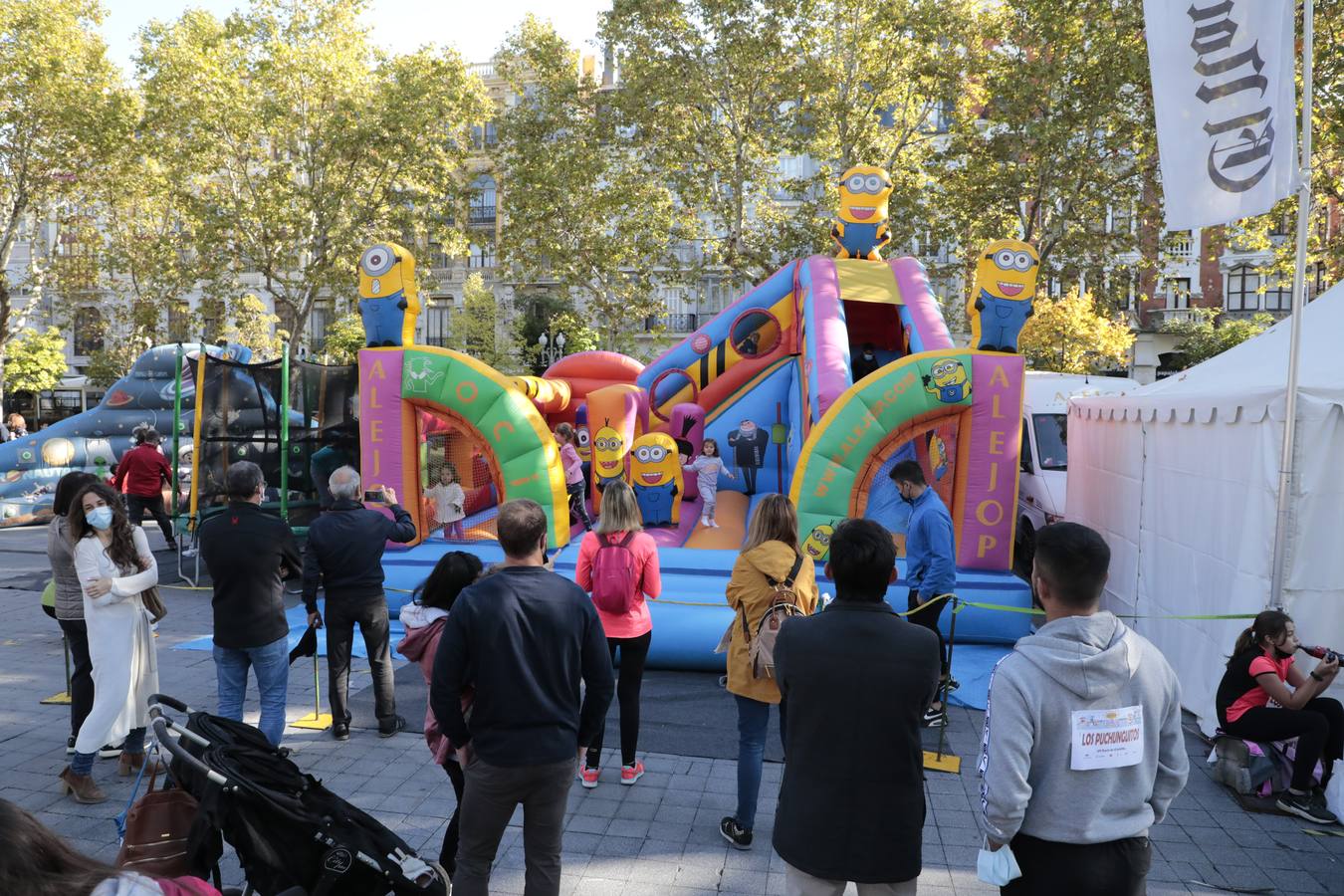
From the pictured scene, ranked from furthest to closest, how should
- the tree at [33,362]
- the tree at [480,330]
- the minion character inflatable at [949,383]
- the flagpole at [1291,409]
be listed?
1. the tree at [480,330]
2. the tree at [33,362]
3. the minion character inflatable at [949,383]
4. the flagpole at [1291,409]

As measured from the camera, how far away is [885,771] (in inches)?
99.1

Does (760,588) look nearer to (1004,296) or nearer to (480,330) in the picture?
(1004,296)

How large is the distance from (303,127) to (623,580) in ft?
62.6

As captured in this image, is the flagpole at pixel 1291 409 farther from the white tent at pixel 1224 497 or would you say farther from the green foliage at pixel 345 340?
the green foliage at pixel 345 340

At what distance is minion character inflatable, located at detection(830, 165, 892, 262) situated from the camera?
39.4ft

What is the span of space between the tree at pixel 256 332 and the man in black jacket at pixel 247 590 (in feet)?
72.2

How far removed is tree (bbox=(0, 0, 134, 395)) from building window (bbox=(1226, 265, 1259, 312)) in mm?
30927

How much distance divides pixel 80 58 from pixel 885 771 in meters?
21.4

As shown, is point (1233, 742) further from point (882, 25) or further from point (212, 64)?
point (212, 64)

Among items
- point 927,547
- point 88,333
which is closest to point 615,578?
point 927,547

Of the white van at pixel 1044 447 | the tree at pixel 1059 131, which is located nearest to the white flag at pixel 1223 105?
the white van at pixel 1044 447

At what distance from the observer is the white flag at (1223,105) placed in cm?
509

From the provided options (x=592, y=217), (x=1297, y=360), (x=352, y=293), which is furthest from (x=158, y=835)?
(x=352, y=293)

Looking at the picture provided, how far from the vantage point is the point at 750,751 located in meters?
Result: 4.05
